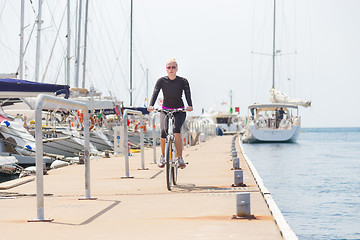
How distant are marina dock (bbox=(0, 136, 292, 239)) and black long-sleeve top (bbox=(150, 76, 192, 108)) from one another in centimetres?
140

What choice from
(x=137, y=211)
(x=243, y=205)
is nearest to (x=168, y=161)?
(x=137, y=211)

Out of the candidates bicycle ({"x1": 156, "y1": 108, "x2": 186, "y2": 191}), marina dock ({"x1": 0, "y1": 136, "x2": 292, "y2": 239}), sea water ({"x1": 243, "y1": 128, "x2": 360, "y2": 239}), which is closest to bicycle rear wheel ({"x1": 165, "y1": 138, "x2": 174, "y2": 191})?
bicycle ({"x1": 156, "y1": 108, "x2": 186, "y2": 191})

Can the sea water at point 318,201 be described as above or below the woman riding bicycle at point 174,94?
below

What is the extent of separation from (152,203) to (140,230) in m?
2.08

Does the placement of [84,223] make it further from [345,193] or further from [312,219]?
[345,193]

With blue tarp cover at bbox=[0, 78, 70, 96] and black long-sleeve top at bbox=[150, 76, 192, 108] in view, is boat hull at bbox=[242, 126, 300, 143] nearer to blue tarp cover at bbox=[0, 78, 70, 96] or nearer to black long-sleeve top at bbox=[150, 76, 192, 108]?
blue tarp cover at bbox=[0, 78, 70, 96]

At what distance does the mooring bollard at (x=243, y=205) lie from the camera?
20.1ft

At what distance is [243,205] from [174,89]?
3.99 meters

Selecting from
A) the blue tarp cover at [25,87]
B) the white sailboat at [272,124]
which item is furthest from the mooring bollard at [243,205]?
the white sailboat at [272,124]

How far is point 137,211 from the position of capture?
23.4ft

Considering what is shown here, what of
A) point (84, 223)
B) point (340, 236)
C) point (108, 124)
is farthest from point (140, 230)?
point (108, 124)

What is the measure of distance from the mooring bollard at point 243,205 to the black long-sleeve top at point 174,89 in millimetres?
3801

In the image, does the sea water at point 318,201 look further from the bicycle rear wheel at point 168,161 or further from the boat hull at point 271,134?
the boat hull at point 271,134

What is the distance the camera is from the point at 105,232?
18.7ft
